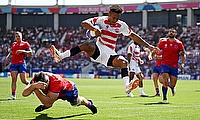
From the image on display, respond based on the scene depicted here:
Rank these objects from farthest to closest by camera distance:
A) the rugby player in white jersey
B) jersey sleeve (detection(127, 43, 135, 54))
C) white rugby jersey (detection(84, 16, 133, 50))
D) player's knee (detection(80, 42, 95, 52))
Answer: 1. jersey sleeve (detection(127, 43, 135, 54))
2. white rugby jersey (detection(84, 16, 133, 50))
3. the rugby player in white jersey
4. player's knee (detection(80, 42, 95, 52))

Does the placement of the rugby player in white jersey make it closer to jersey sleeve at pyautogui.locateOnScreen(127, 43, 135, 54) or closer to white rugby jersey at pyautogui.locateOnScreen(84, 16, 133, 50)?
white rugby jersey at pyautogui.locateOnScreen(84, 16, 133, 50)

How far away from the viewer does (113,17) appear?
10.3 metres

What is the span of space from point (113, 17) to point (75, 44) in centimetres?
5616

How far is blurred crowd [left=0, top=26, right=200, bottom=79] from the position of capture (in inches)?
2158

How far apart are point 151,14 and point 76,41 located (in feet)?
42.3

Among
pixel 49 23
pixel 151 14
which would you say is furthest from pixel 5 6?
pixel 151 14

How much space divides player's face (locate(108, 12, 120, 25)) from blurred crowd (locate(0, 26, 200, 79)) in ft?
138

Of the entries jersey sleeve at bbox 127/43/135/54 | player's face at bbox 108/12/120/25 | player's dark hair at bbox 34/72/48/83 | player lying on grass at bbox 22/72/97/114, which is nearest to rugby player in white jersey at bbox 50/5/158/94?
player's face at bbox 108/12/120/25

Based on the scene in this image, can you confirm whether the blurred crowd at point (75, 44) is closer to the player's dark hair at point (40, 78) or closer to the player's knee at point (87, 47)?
the player's knee at point (87, 47)

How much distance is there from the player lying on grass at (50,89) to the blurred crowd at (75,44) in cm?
4370

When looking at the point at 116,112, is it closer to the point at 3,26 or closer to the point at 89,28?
the point at 89,28

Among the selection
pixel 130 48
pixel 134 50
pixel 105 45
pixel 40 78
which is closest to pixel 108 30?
pixel 105 45

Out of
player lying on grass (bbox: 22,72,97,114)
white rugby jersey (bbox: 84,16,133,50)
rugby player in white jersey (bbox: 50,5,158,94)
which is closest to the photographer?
player lying on grass (bbox: 22,72,97,114)

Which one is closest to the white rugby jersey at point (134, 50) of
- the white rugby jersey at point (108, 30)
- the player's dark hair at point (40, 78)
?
the white rugby jersey at point (108, 30)
